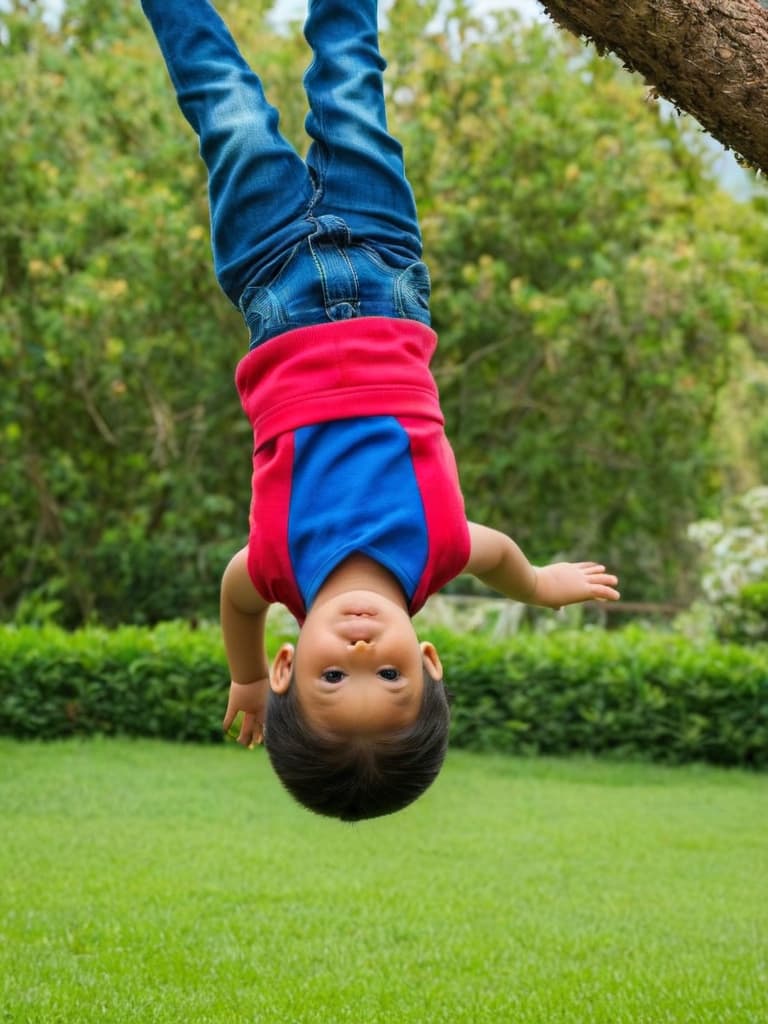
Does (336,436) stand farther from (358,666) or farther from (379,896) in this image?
(379,896)

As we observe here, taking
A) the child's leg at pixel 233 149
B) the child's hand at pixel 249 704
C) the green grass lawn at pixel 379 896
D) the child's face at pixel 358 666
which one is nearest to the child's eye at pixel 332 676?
the child's face at pixel 358 666

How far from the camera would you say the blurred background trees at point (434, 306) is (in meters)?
10.8

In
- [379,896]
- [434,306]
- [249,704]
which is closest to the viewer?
[249,704]

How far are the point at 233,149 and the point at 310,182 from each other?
190mm

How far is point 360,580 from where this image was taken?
257 centimetres

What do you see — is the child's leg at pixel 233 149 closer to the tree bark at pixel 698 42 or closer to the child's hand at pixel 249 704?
the tree bark at pixel 698 42

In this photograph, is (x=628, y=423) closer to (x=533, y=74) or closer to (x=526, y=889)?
(x=533, y=74)

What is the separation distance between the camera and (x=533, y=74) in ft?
38.2

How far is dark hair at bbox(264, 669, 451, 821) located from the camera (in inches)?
101

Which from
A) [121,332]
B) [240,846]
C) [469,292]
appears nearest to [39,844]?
[240,846]

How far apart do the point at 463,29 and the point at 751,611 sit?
5.59 meters

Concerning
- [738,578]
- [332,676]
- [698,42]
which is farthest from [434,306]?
[332,676]

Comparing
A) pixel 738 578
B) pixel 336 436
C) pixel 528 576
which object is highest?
pixel 336 436

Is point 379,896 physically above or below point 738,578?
below
